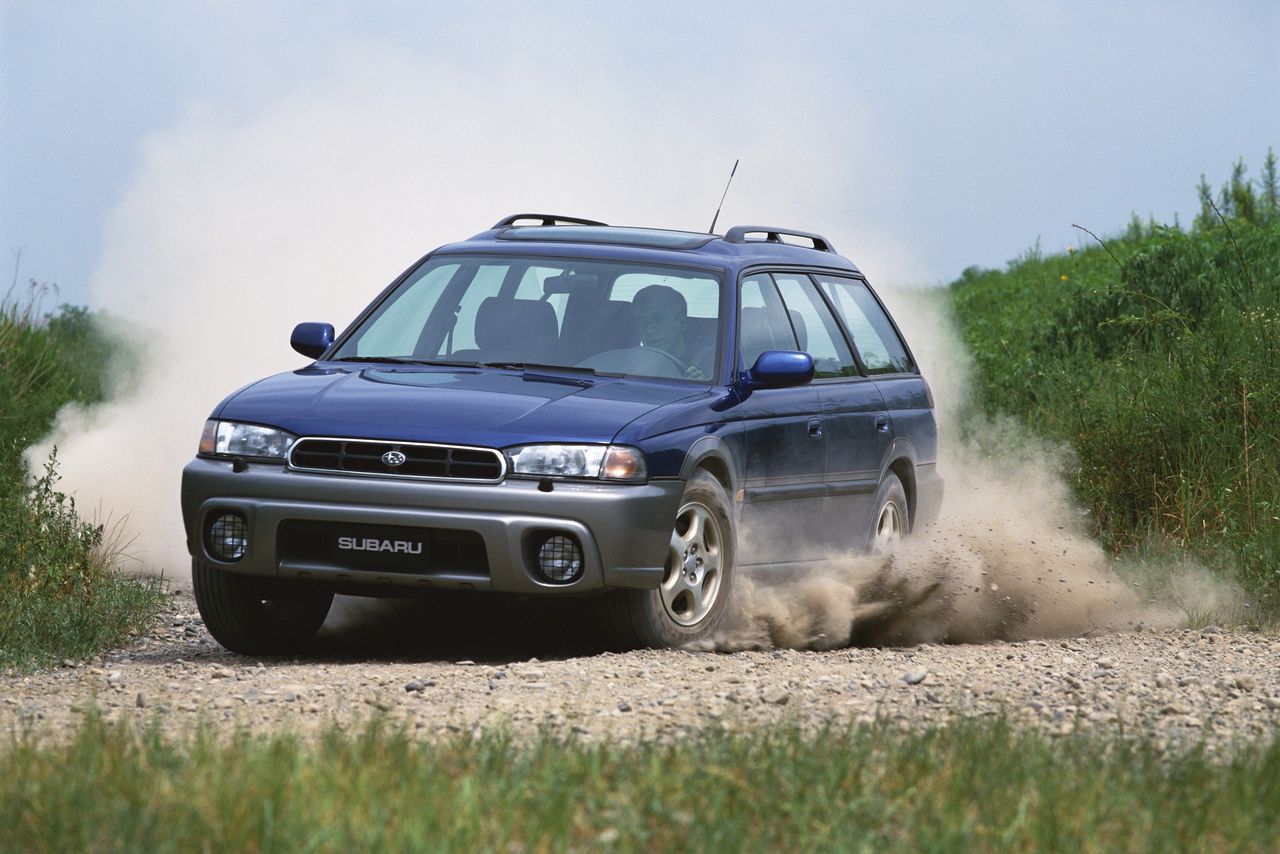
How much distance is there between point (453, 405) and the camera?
788 cm

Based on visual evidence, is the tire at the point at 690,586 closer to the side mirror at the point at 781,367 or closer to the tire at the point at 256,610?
the side mirror at the point at 781,367

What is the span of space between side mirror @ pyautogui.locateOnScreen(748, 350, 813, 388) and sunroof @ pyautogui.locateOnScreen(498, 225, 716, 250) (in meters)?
0.99

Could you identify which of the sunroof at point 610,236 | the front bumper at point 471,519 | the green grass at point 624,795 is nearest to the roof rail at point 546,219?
the sunroof at point 610,236

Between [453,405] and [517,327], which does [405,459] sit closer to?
[453,405]

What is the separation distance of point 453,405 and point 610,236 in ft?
6.97

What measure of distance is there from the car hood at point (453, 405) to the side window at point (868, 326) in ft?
7.06

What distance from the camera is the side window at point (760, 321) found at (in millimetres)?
9078

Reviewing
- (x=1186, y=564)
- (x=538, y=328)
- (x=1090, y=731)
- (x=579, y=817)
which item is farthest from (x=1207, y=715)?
(x=1186, y=564)

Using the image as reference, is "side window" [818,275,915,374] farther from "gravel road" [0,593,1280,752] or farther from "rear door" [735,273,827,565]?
"gravel road" [0,593,1280,752]

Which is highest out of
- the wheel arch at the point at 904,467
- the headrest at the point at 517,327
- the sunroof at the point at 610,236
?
the sunroof at the point at 610,236

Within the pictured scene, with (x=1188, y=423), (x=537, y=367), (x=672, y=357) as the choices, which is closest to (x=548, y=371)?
(x=537, y=367)

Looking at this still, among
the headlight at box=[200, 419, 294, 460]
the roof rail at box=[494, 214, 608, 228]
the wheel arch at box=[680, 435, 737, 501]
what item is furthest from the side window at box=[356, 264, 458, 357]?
the wheel arch at box=[680, 435, 737, 501]

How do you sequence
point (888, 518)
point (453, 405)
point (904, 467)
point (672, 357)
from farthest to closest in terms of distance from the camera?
point (904, 467)
point (888, 518)
point (672, 357)
point (453, 405)

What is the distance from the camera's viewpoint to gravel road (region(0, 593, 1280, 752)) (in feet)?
20.3
